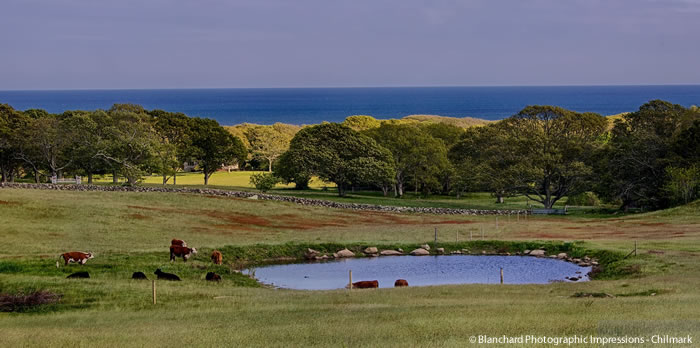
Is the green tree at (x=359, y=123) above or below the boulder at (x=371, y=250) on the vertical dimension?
above

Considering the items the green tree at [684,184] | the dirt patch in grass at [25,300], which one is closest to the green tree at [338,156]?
the green tree at [684,184]

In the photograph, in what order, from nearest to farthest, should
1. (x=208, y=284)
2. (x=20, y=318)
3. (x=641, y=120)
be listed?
(x=20, y=318) < (x=208, y=284) < (x=641, y=120)

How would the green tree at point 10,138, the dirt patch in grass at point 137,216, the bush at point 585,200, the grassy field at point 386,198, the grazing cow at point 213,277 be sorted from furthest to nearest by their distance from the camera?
the bush at point 585,200, the green tree at point 10,138, the grassy field at point 386,198, the dirt patch in grass at point 137,216, the grazing cow at point 213,277

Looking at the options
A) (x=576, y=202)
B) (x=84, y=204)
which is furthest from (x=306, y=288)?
(x=576, y=202)

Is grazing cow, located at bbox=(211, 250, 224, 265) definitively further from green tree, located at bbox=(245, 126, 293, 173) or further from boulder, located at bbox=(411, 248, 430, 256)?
green tree, located at bbox=(245, 126, 293, 173)

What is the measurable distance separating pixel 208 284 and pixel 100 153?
62.1 meters

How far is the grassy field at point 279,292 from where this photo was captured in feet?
63.8

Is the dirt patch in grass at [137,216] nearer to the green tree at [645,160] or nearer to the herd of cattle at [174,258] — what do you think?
the herd of cattle at [174,258]

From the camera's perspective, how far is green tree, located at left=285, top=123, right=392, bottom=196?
94062 millimetres

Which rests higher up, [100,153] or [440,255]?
[100,153]

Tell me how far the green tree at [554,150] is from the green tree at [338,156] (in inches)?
753

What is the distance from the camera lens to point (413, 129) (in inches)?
4126

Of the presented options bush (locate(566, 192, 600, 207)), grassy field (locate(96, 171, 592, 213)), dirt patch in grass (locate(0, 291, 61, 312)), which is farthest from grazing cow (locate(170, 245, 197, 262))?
bush (locate(566, 192, 600, 207))

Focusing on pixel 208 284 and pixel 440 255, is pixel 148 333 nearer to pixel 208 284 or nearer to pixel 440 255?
pixel 208 284
